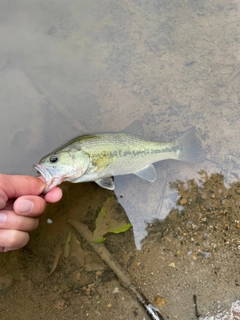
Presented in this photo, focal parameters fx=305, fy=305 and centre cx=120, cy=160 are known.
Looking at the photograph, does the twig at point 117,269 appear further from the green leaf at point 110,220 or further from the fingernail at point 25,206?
the fingernail at point 25,206

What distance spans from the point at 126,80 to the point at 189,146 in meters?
1.35

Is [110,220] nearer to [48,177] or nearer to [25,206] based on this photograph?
[48,177]

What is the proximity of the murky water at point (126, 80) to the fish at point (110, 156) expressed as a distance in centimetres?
32

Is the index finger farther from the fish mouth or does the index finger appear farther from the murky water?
the murky water

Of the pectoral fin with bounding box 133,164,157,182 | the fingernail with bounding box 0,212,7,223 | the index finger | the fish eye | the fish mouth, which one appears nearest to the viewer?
the index finger

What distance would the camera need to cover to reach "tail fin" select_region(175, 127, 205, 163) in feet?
12.0

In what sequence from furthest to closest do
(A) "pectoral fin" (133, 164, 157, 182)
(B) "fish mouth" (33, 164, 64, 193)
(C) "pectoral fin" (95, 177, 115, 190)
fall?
(A) "pectoral fin" (133, 164, 157, 182), (C) "pectoral fin" (95, 177, 115, 190), (B) "fish mouth" (33, 164, 64, 193)

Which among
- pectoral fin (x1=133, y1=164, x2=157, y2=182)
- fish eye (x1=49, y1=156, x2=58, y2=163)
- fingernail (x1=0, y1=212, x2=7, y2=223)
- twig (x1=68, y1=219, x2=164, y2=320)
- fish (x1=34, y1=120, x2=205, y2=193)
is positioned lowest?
twig (x1=68, y1=219, x2=164, y2=320)

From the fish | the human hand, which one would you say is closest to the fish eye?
the fish

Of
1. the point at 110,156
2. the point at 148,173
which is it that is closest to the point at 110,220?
the point at 148,173

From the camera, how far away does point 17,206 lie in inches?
105

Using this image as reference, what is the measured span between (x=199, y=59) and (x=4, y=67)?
109 inches

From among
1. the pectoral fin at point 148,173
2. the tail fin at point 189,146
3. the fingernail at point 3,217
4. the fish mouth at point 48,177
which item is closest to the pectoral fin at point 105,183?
the pectoral fin at point 148,173

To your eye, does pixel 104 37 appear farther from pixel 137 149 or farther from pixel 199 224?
pixel 199 224
